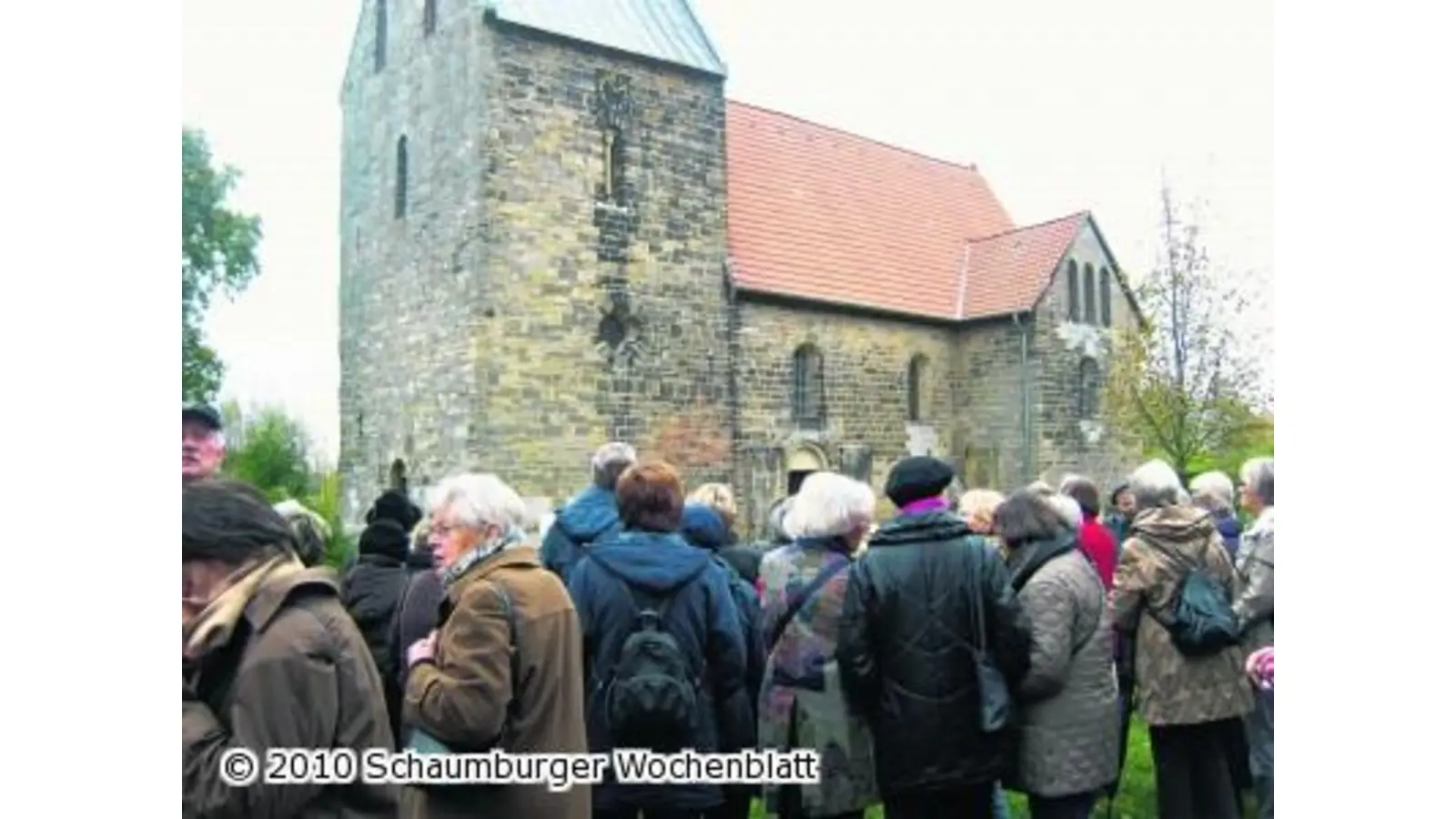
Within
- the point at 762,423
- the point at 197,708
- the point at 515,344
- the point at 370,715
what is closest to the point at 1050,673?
the point at 370,715

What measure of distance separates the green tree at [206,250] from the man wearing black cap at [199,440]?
0.35m

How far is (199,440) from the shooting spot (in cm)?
439

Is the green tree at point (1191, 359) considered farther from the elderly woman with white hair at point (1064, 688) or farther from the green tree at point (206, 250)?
the green tree at point (206, 250)

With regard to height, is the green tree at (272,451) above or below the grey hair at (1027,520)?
above

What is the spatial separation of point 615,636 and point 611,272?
41.5 ft

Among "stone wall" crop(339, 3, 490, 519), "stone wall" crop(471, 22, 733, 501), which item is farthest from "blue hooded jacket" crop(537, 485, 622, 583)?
"stone wall" crop(471, 22, 733, 501)

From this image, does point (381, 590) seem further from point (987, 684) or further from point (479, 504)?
point (987, 684)

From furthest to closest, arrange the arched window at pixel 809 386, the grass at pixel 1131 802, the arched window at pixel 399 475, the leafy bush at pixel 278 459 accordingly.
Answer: the arched window at pixel 809 386 < the arched window at pixel 399 475 < the leafy bush at pixel 278 459 < the grass at pixel 1131 802

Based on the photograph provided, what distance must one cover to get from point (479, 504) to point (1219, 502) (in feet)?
13.9

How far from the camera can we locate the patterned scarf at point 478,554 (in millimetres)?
3697

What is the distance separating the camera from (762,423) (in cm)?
1888

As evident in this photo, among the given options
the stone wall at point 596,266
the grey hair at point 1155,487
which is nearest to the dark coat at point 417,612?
the grey hair at point 1155,487

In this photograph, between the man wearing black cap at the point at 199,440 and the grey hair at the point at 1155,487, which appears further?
the grey hair at the point at 1155,487

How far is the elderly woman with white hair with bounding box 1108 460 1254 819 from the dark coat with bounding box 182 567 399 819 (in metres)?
3.56
